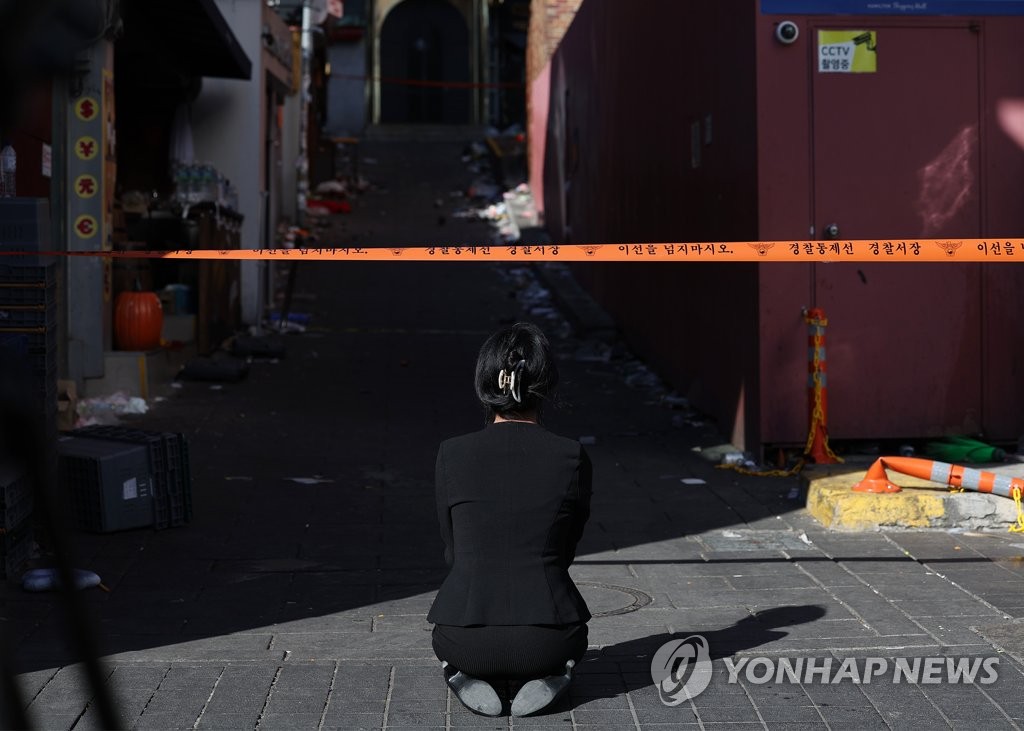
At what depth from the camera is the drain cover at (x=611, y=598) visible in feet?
17.9

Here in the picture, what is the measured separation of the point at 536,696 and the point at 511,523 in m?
0.53

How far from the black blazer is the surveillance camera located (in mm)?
5141

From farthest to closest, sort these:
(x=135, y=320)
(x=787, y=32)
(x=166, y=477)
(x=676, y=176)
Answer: (x=676, y=176)
(x=135, y=320)
(x=787, y=32)
(x=166, y=477)

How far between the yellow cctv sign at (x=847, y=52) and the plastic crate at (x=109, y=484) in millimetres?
4918

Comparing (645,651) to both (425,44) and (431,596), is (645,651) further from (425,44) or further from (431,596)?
(425,44)

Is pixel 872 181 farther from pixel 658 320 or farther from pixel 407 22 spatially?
pixel 407 22

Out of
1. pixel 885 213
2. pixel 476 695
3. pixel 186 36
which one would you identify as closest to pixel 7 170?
pixel 186 36

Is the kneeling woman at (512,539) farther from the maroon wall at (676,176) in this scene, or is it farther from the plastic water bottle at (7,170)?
the plastic water bottle at (7,170)

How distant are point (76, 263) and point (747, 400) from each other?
5503 mm

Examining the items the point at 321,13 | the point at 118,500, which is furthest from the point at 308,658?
the point at 321,13

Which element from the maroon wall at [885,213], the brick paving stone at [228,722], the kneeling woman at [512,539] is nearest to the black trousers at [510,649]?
the kneeling woman at [512,539]

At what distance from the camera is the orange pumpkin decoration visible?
448 inches

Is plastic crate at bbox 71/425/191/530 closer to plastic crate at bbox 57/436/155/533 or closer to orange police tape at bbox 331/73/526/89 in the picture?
plastic crate at bbox 57/436/155/533

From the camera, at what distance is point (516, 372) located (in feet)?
13.7
